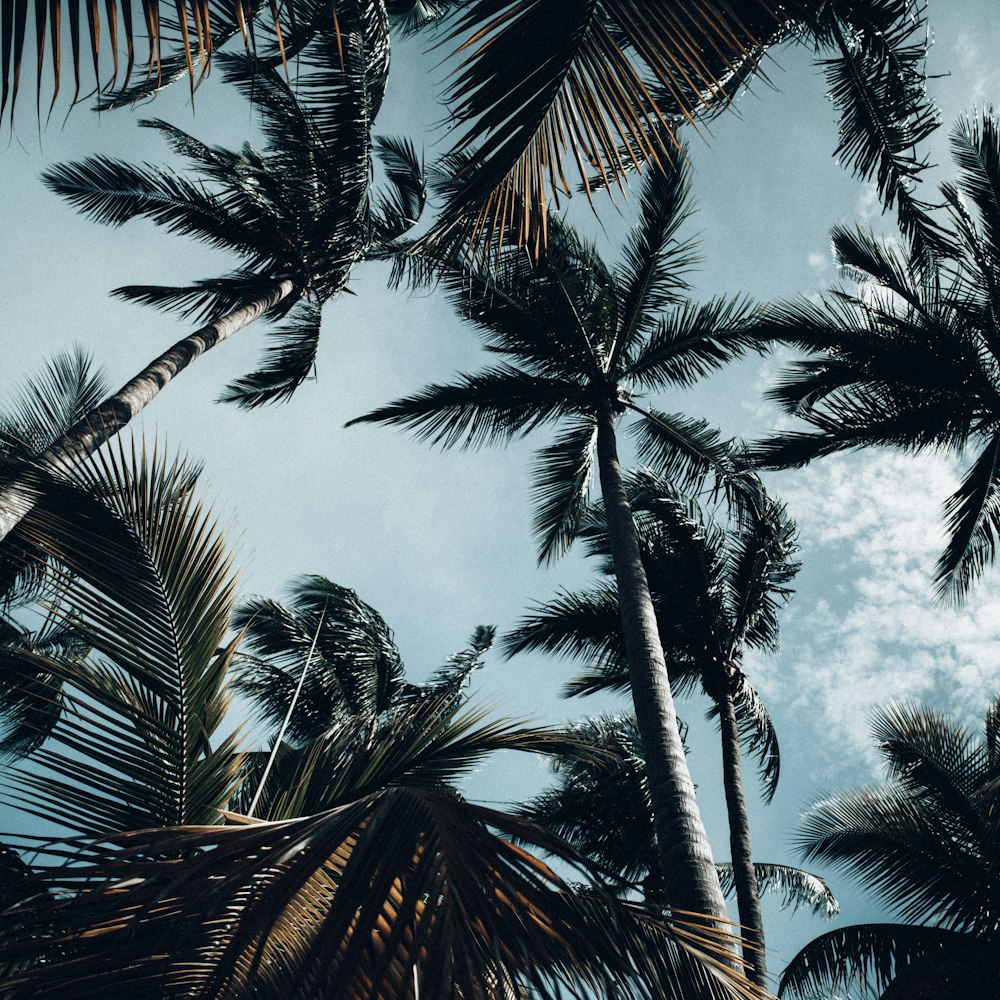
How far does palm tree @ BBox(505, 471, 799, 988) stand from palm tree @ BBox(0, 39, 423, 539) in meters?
5.58

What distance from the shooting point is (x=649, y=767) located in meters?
5.75

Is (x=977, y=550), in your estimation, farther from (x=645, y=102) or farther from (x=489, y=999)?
(x=489, y=999)

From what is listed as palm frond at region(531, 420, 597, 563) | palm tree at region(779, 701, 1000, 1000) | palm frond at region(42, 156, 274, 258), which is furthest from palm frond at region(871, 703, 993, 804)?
palm frond at region(42, 156, 274, 258)

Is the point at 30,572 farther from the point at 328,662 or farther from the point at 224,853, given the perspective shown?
the point at 328,662

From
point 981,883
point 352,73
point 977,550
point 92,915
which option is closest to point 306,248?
point 352,73

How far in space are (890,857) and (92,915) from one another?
415 inches

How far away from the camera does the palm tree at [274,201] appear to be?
826cm

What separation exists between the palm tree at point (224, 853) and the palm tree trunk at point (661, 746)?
1.70 metres

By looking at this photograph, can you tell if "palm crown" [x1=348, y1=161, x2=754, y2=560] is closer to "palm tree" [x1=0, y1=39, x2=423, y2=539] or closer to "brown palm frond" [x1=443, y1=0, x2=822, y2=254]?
"palm tree" [x1=0, y1=39, x2=423, y2=539]

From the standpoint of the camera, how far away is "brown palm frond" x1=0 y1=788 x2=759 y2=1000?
1.76 m

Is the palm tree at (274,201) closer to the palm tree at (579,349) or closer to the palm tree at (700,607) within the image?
the palm tree at (579,349)

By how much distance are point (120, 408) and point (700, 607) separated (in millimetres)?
8582

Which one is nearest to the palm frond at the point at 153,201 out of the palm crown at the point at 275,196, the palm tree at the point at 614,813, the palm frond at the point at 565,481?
the palm crown at the point at 275,196

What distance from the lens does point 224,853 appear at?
1.94 m
